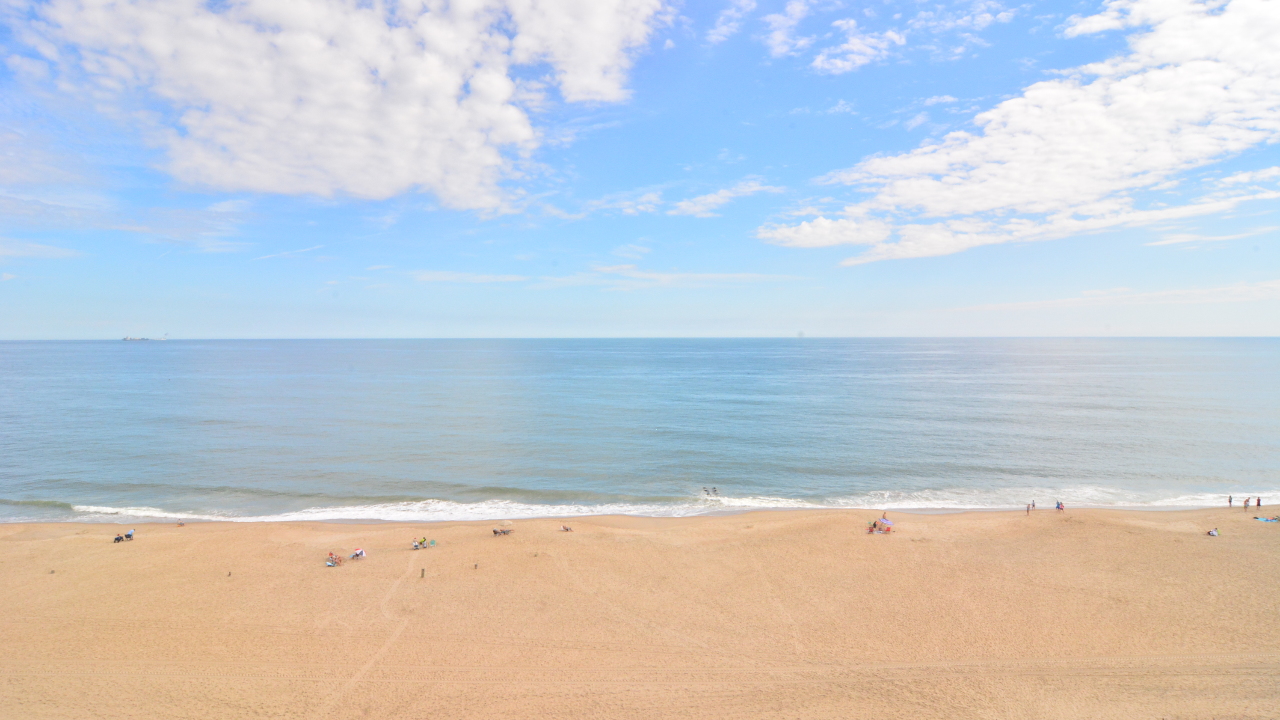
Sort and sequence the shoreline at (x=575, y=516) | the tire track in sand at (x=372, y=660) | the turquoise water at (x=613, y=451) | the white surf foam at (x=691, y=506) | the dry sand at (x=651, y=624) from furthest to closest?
the turquoise water at (x=613, y=451) < the white surf foam at (x=691, y=506) < the shoreline at (x=575, y=516) < the dry sand at (x=651, y=624) < the tire track in sand at (x=372, y=660)

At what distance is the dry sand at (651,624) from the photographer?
1716 centimetres

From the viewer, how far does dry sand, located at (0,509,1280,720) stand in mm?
17156

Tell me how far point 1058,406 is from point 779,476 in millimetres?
56060

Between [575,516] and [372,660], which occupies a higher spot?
[372,660]

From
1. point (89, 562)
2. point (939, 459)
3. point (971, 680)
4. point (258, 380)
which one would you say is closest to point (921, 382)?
point (939, 459)

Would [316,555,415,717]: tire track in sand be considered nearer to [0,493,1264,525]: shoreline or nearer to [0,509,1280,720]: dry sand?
[0,509,1280,720]: dry sand

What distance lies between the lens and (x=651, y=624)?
70.2ft

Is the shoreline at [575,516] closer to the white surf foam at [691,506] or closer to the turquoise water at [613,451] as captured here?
the white surf foam at [691,506]

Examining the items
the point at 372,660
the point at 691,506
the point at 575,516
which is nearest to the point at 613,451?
the point at 691,506

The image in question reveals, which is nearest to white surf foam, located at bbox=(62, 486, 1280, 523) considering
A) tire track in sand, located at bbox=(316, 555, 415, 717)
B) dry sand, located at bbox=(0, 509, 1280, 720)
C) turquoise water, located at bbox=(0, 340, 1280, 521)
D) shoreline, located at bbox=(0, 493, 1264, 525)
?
shoreline, located at bbox=(0, 493, 1264, 525)

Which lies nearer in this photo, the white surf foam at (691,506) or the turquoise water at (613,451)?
the white surf foam at (691,506)

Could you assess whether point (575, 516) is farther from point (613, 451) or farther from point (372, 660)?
point (372, 660)

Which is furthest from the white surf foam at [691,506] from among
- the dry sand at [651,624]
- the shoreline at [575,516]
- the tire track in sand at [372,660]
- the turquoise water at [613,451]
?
the tire track in sand at [372,660]

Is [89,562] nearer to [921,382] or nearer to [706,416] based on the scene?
[706,416]
